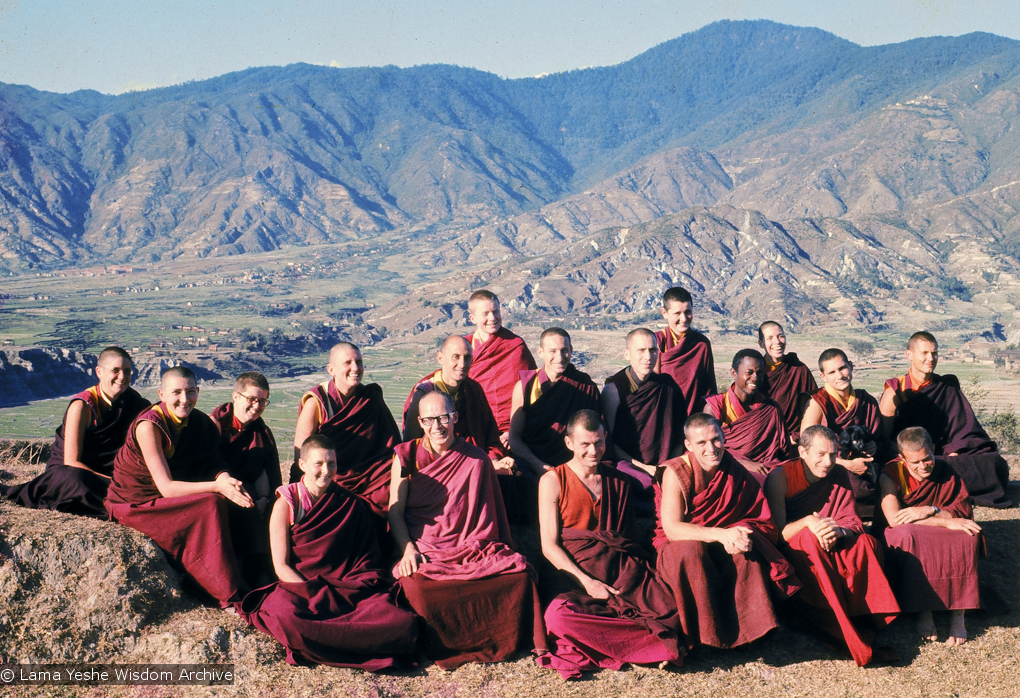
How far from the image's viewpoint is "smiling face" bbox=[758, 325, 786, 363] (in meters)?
8.74

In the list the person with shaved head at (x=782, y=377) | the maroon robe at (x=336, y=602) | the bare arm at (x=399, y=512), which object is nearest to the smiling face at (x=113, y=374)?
the maroon robe at (x=336, y=602)

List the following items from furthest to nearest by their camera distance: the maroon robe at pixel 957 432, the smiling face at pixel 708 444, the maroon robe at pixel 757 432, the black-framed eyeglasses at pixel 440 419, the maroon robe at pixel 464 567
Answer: the maroon robe at pixel 957 432
the maroon robe at pixel 757 432
the black-framed eyeglasses at pixel 440 419
the smiling face at pixel 708 444
the maroon robe at pixel 464 567

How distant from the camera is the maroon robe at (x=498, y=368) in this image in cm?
866

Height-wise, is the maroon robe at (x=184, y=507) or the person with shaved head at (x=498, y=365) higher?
the person with shaved head at (x=498, y=365)

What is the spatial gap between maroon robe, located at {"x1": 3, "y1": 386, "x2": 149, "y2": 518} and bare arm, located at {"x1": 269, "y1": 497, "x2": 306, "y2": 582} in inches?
67.9

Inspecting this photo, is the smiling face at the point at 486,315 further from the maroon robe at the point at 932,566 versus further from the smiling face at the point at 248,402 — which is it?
the maroon robe at the point at 932,566

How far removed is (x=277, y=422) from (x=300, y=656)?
1509 inches

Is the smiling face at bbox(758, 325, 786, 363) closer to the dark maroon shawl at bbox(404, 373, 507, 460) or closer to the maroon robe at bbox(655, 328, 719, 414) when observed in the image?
the maroon robe at bbox(655, 328, 719, 414)

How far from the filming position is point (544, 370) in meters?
7.93

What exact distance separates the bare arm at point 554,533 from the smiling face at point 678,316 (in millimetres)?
3088

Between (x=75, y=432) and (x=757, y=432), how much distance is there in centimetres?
590

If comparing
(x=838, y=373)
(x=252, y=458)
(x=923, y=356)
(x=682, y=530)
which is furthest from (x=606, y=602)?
(x=923, y=356)

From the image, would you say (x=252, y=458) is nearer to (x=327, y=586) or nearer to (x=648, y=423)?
(x=327, y=586)

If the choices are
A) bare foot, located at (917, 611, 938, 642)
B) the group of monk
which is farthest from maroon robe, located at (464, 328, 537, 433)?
bare foot, located at (917, 611, 938, 642)
